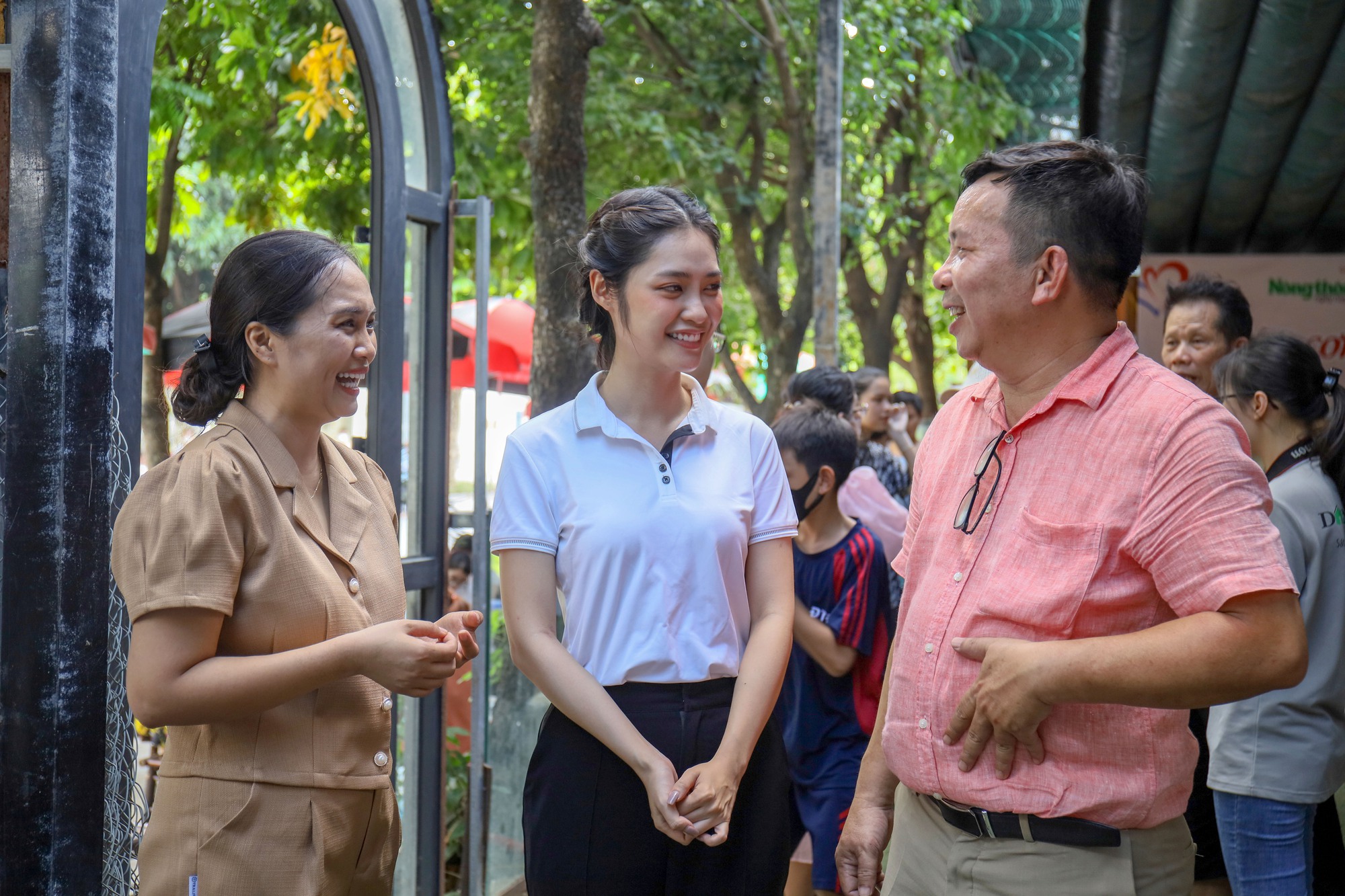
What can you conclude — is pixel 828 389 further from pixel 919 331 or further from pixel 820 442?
pixel 919 331

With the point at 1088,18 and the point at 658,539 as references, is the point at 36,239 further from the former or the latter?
the point at 1088,18

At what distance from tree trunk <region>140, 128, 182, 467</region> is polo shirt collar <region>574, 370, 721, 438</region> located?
10.7 ft

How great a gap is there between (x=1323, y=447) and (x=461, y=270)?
8.03 meters

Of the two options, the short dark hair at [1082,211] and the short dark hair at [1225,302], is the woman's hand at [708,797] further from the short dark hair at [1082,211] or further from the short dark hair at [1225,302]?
the short dark hair at [1225,302]

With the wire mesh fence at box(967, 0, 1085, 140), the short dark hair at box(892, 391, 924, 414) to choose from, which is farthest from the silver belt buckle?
the wire mesh fence at box(967, 0, 1085, 140)

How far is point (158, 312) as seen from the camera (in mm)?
6156

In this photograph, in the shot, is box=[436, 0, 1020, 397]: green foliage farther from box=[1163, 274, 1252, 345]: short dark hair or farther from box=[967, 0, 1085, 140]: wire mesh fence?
box=[1163, 274, 1252, 345]: short dark hair

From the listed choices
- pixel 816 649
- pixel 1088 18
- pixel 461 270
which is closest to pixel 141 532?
pixel 816 649

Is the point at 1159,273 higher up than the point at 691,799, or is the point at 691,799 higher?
the point at 1159,273

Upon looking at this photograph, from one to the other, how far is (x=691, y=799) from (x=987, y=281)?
1018 millimetres

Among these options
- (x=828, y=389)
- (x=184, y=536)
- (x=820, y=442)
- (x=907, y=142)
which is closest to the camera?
(x=184, y=536)

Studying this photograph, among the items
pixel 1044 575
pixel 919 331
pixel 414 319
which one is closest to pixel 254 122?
pixel 414 319

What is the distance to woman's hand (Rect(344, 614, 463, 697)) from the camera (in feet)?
6.30

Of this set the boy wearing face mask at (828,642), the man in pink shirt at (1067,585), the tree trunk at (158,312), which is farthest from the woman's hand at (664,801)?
the tree trunk at (158,312)
